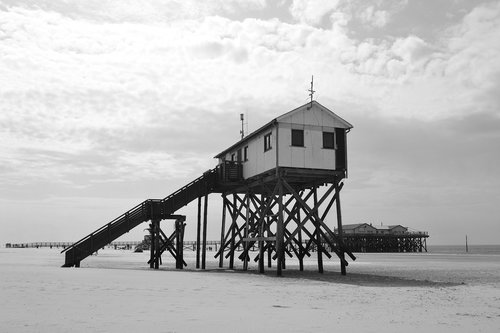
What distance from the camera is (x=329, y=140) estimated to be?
27.3 m

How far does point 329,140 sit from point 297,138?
1.81 m

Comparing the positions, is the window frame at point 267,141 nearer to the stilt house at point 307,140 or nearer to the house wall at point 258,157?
the stilt house at point 307,140

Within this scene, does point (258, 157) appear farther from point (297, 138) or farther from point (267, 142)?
point (297, 138)

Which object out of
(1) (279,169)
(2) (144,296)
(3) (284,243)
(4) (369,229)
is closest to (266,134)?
(1) (279,169)

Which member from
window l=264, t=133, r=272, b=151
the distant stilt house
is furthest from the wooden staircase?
the distant stilt house

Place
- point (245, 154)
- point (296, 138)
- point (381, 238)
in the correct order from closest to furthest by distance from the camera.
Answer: point (296, 138), point (245, 154), point (381, 238)

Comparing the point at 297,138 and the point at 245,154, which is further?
the point at 245,154

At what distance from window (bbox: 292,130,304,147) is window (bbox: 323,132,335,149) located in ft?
4.25

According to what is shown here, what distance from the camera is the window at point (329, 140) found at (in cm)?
2719

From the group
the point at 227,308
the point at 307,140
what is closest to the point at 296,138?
the point at 307,140

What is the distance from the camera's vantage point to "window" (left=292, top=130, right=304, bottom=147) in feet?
87.7

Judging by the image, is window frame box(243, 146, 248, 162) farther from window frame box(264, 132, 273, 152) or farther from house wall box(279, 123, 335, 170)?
house wall box(279, 123, 335, 170)

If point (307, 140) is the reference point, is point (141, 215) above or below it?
below

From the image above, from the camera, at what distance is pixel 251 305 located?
1325cm
